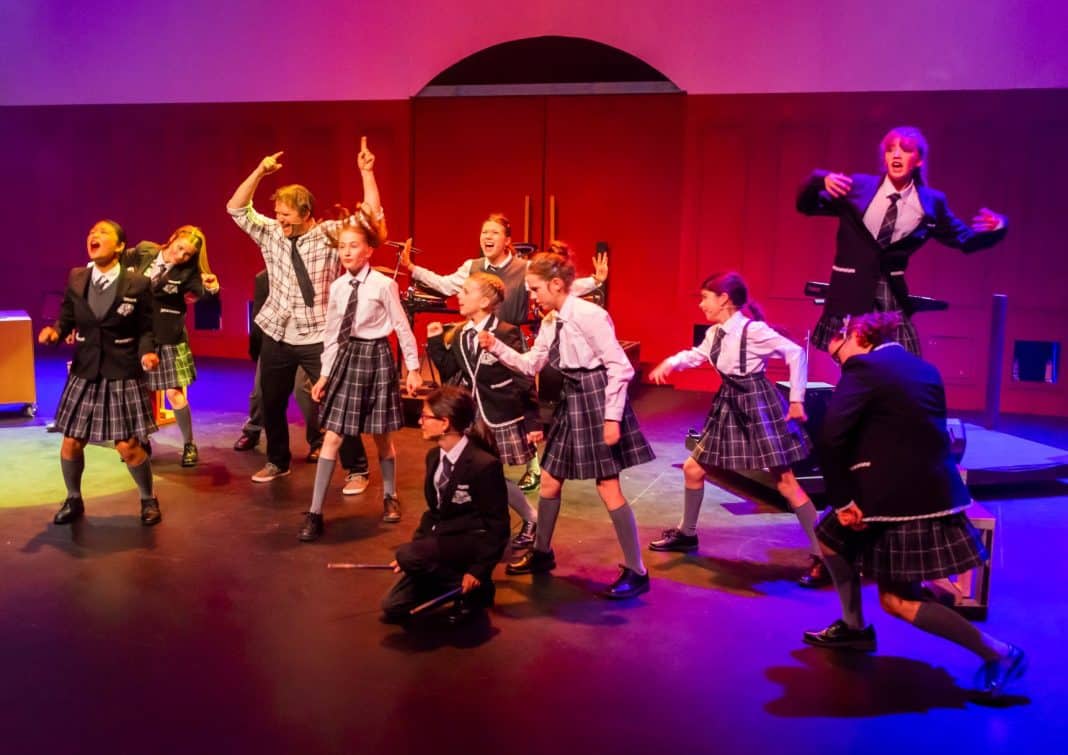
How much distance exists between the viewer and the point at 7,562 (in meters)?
4.57

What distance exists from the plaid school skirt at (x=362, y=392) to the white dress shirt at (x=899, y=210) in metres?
2.32

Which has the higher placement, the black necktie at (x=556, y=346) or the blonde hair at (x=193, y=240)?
the blonde hair at (x=193, y=240)

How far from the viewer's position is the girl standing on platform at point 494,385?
15.7 feet

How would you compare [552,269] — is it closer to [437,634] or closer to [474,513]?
[474,513]

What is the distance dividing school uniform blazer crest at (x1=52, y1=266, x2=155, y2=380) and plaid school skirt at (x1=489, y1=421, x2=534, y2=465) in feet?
5.48

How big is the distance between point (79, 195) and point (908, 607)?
31.9 ft

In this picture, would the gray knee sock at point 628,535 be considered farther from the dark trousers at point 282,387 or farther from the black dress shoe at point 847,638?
the dark trousers at point 282,387

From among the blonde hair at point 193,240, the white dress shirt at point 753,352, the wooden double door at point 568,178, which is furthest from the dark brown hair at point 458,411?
the wooden double door at point 568,178

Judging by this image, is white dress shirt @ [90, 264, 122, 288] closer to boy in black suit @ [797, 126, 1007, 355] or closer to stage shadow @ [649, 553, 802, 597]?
stage shadow @ [649, 553, 802, 597]

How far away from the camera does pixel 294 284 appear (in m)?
5.85

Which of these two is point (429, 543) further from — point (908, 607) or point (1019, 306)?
point (1019, 306)

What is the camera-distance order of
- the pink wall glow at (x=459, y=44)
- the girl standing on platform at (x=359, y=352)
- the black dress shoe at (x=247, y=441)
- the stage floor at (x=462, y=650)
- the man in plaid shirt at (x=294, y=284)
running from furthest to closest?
the pink wall glow at (x=459, y=44)
the black dress shoe at (x=247, y=441)
the man in plaid shirt at (x=294, y=284)
the girl standing on platform at (x=359, y=352)
the stage floor at (x=462, y=650)

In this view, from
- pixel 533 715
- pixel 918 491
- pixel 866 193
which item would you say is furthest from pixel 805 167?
pixel 533 715

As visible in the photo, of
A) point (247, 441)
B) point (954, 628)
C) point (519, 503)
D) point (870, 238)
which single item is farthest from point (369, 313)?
point (954, 628)
